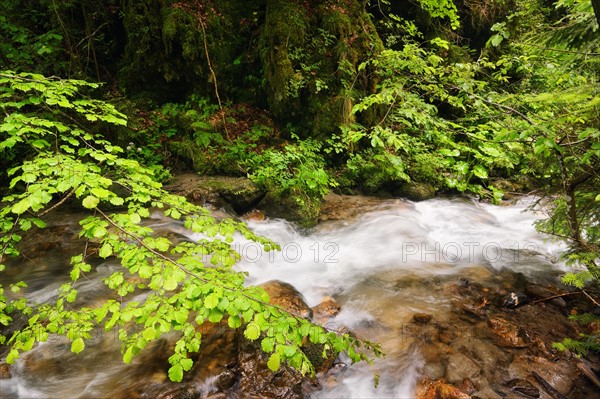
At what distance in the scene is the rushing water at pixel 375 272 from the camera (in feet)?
10.4

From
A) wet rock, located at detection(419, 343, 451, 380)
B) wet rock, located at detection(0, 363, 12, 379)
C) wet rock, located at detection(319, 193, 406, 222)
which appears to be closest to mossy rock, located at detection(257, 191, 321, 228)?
wet rock, located at detection(319, 193, 406, 222)

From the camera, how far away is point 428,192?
8.24 meters

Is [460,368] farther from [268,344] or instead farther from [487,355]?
[268,344]

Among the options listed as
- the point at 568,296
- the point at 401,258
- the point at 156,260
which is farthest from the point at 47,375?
the point at 568,296

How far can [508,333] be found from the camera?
354 cm

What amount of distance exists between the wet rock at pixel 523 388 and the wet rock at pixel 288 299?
2.10 m

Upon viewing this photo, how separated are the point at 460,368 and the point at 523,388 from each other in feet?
1.70

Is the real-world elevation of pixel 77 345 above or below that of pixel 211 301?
below

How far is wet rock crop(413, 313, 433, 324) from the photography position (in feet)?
12.8

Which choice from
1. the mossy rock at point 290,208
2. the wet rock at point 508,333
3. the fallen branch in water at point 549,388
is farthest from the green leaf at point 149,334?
the mossy rock at point 290,208

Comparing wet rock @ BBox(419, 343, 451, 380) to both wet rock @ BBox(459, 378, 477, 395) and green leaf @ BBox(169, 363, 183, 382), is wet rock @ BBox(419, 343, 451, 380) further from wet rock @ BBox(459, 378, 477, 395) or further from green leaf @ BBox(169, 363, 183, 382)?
green leaf @ BBox(169, 363, 183, 382)

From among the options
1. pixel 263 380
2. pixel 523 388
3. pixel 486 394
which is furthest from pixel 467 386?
pixel 263 380

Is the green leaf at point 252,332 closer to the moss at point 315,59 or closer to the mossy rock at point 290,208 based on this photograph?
the mossy rock at point 290,208

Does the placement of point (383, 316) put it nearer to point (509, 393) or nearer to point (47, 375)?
point (509, 393)
